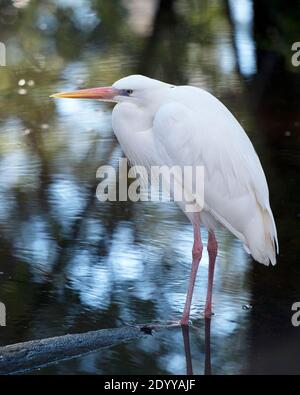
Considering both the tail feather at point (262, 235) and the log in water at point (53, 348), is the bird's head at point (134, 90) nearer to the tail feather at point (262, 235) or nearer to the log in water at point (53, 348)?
the tail feather at point (262, 235)

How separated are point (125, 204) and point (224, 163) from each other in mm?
1552

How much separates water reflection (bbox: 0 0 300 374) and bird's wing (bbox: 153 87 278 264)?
1.28 ft

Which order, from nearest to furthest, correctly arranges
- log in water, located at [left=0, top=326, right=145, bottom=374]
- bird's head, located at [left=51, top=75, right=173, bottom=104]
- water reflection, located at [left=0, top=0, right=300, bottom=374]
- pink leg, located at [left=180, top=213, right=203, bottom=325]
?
log in water, located at [left=0, top=326, right=145, bottom=374] < water reflection, located at [left=0, top=0, right=300, bottom=374] < pink leg, located at [left=180, top=213, right=203, bottom=325] < bird's head, located at [left=51, top=75, right=173, bottom=104]

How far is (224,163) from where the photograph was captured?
13.4 ft

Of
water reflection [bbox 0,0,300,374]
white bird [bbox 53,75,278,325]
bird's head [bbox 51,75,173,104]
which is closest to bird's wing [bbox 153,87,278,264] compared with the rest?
white bird [bbox 53,75,278,325]

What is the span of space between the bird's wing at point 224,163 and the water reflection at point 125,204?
392 millimetres

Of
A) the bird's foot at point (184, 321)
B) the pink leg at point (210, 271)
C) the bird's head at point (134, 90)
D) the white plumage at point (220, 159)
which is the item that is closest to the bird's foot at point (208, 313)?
the pink leg at point (210, 271)

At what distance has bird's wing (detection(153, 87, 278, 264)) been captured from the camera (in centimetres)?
409

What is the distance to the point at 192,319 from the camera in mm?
4211

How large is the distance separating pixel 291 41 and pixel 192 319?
4912 millimetres

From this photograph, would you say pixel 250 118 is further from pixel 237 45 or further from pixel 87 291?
pixel 87 291

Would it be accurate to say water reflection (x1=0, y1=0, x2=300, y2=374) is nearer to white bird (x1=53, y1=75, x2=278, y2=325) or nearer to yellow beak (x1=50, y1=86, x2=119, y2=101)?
white bird (x1=53, y1=75, x2=278, y2=325)

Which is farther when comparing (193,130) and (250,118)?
(250,118)

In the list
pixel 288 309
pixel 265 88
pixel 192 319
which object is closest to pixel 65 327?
pixel 192 319
